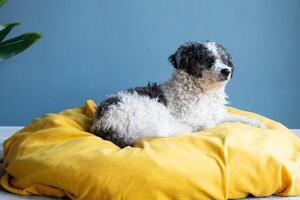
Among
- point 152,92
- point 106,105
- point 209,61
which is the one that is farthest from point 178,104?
point 106,105

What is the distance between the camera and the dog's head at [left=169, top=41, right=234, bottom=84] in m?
1.83

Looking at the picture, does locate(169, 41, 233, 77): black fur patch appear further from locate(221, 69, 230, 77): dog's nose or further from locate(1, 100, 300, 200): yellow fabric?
locate(1, 100, 300, 200): yellow fabric

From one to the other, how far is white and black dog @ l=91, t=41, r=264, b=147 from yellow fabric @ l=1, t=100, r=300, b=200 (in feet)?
0.40

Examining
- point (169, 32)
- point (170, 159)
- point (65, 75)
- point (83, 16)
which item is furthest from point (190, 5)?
point (170, 159)

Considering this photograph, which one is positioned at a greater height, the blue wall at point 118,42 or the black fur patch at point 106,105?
the blue wall at point 118,42

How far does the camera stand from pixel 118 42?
8.80ft

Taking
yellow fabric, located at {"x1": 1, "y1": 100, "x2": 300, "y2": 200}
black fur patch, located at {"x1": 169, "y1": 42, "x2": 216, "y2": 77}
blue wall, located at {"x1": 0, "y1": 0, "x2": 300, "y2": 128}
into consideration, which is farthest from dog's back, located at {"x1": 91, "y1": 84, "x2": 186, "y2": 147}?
blue wall, located at {"x1": 0, "y1": 0, "x2": 300, "y2": 128}

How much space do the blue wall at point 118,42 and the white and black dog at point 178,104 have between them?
77cm

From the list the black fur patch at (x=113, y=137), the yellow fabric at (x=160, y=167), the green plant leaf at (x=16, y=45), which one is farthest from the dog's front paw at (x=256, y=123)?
the green plant leaf at (x=16, y=45)

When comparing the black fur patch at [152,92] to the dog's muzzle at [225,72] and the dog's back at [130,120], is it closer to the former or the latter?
the dog's back at [130,120]

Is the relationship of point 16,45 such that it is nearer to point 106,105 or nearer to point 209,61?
point 106,105

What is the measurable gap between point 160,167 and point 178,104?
58 centimetres

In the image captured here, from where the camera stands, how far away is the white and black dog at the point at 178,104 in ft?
5.67

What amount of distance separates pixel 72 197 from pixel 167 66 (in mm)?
1469
